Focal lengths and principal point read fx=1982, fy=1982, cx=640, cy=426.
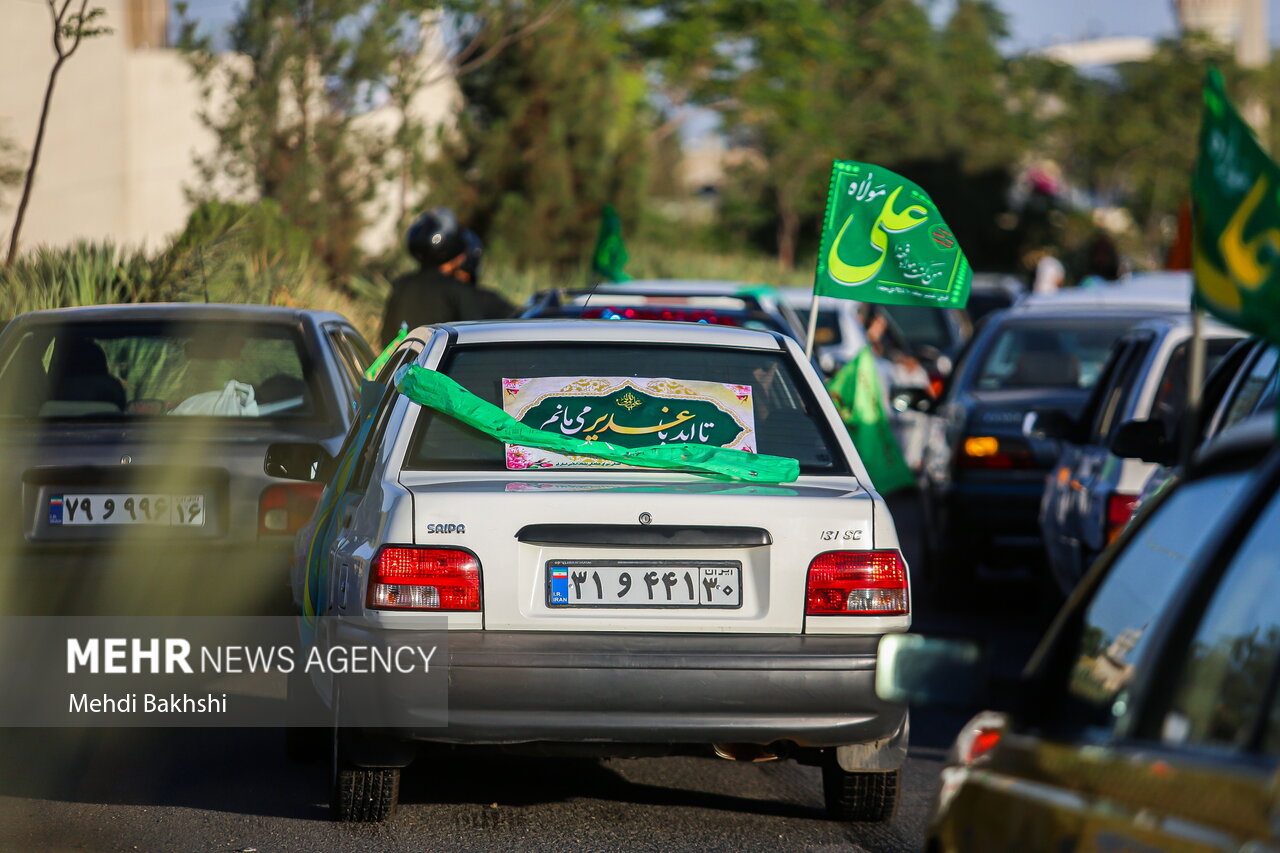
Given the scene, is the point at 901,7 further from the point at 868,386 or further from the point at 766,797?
the point at 766,797

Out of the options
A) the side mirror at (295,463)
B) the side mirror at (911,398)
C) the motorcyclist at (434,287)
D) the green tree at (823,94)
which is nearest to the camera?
the side mirror at (295,463)

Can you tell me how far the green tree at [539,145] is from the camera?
101 feet

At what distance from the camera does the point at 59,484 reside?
24.2 ft

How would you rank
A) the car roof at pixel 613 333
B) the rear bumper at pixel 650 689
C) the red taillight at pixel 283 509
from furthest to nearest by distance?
the red taillight at pixel 283 509 → the car roof at pixel 613 333 → the rear bumper at pixel 650 689

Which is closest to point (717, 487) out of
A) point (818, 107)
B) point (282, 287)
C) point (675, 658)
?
point (675, 658)

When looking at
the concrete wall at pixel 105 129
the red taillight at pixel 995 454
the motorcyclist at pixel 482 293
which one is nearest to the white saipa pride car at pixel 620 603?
the red taillight at pixel 995 454

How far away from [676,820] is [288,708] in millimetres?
1635

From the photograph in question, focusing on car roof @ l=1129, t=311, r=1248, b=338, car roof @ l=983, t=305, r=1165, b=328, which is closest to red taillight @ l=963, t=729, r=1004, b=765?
car roof @ l=1129, t=311, r=1248, b=338

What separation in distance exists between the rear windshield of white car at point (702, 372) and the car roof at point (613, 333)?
0.09 ft

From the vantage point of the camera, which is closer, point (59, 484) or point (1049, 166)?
point (59, 484)

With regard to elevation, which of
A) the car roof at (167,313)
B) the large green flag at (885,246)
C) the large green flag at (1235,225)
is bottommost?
the car roof at (167,313)

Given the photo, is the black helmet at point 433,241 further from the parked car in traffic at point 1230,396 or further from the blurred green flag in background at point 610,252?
the parked car in traffic at point 1230,396

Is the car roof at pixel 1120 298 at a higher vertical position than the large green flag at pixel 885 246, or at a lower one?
lower

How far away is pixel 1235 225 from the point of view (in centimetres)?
285
